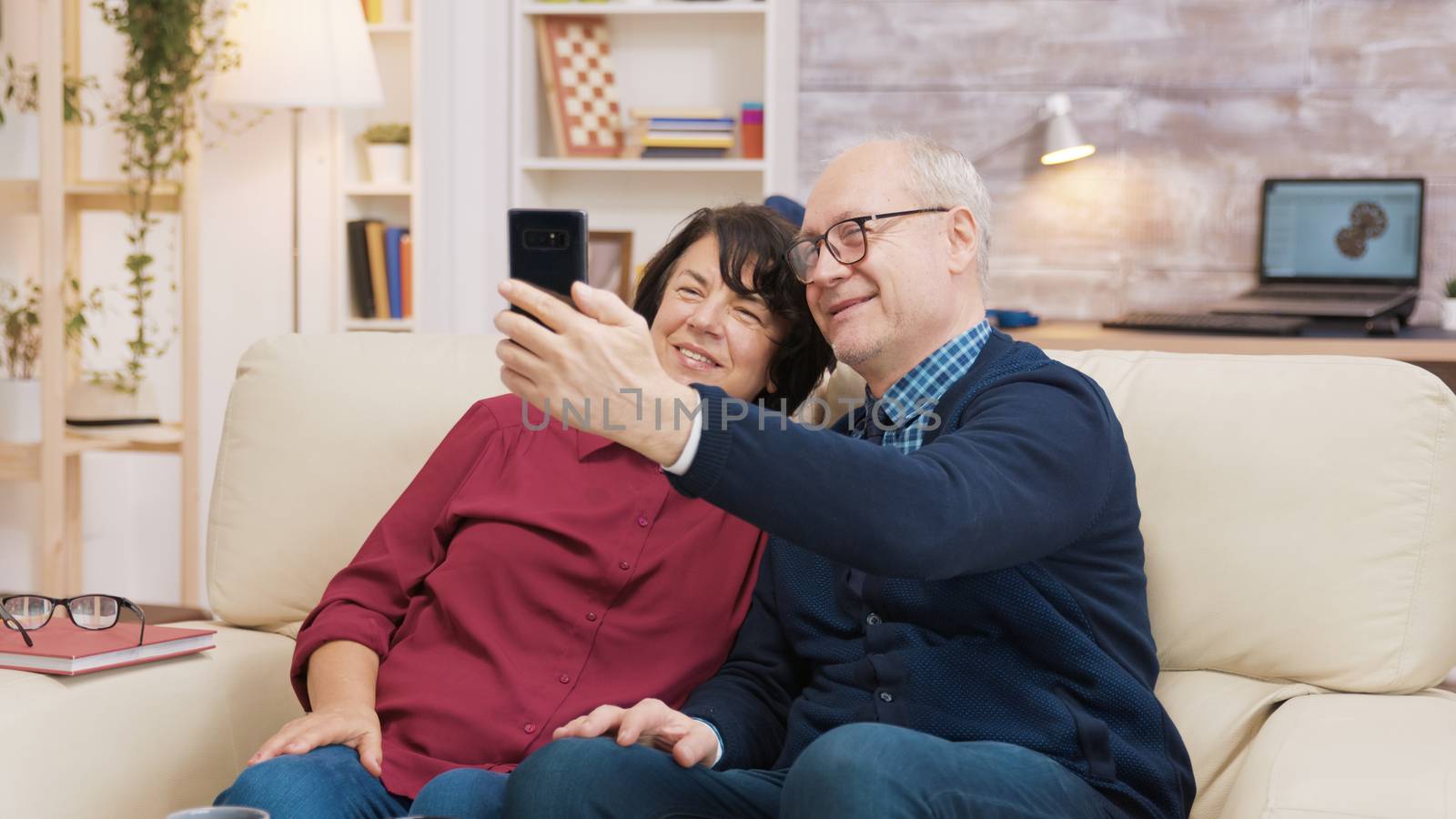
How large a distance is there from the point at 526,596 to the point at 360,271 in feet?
7.90

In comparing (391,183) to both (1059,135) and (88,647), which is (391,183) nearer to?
(1059,135)

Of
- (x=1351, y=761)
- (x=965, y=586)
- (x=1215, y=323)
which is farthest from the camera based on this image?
(x=1215, y=323)

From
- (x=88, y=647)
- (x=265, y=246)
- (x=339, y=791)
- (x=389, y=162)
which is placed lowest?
(x=339, y=791)

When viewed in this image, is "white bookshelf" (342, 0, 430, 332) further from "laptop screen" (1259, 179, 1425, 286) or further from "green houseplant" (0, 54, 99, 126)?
"laptop screen" (1259, 179, 1425, 286)

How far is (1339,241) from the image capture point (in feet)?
11.9

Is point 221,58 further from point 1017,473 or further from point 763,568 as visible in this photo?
point 1017,473

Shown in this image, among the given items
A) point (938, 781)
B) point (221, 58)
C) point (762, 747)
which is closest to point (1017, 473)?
point (938, 781)

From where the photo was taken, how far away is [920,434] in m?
1.45

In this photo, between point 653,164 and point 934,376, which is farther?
point 653,164

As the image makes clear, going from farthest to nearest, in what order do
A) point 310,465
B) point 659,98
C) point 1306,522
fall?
point 659,98 < point 310,465 < point 1306,522

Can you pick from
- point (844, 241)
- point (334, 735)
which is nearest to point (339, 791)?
point (334, 735)

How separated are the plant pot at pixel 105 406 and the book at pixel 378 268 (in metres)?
0.64

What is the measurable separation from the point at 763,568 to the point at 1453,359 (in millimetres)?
2176

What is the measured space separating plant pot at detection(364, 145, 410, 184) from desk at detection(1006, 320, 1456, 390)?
5.71 ft
